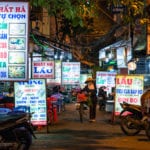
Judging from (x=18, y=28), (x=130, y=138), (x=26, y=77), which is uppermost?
(x=18, y=28)

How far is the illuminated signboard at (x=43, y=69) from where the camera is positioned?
25314 mm

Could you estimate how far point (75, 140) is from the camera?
15.8 meters

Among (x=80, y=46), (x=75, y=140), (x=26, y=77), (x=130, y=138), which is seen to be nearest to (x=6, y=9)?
(x=26, y=77)

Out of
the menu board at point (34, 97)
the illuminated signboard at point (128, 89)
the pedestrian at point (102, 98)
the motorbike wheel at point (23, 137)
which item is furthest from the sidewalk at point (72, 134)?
the pedestrian at point (102, 98)

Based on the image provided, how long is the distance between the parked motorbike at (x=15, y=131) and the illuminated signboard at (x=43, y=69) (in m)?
12.8

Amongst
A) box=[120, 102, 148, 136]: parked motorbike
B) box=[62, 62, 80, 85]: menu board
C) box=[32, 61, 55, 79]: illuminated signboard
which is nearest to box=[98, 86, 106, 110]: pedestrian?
box=[62, 62, 80, 85]: menu board

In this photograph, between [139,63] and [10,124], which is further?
[139,63]

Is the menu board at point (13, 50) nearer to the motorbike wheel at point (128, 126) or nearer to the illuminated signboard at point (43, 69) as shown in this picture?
the motorbike wheel at point (128, 126)

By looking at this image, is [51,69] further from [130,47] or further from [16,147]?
[16,147]

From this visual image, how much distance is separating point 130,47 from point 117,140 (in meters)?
11.8

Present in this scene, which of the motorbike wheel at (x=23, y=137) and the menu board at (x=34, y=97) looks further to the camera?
the menu board at (x=34, y=97)

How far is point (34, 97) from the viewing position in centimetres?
1762

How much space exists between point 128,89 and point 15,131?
8.94m

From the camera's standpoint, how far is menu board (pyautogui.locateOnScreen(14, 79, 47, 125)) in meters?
17.6
